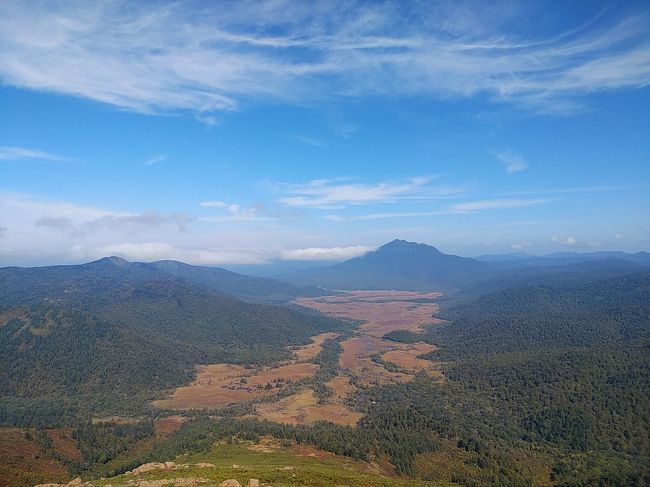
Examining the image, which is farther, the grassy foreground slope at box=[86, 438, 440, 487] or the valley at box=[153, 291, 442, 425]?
the valley at box=[153, 291, 442, 425]

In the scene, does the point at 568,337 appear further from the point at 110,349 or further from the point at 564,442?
the point at 110,349

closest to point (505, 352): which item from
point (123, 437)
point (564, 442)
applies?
point (564, 442)

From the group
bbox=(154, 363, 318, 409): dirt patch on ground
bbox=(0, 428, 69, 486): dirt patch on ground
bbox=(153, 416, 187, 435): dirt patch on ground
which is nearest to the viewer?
bbox=(0, 428, 69, 486): dirt patch on ground

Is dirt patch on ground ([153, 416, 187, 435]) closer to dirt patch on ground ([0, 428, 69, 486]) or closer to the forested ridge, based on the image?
the forested ridge

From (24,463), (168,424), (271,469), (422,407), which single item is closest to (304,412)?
(422,407)

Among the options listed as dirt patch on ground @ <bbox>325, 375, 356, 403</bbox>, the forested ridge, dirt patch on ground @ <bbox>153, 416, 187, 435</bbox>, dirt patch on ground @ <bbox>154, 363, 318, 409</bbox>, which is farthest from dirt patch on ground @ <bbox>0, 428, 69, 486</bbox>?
dirt patch on ground @ <bbox>325, 375, 356, 403</bbox>

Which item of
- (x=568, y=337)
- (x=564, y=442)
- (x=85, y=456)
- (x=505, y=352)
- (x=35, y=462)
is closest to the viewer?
(x=35, y=462)

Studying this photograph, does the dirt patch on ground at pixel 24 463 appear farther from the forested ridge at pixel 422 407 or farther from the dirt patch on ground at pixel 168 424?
the dirt patch on ground at pixel 168 424
